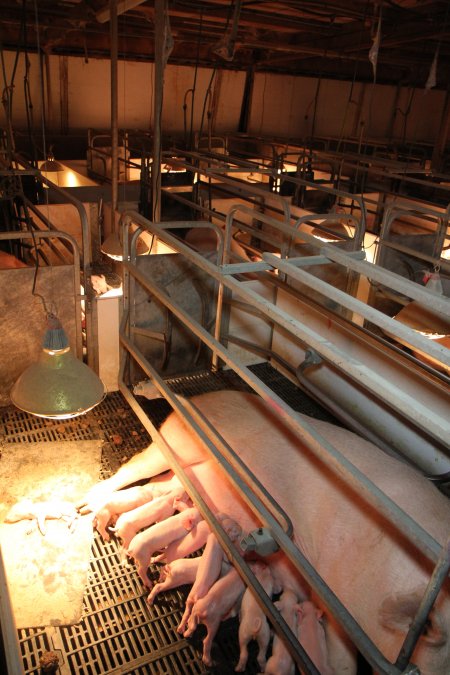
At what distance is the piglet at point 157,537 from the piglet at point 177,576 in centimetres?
9

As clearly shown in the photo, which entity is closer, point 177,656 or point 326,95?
point 177,656

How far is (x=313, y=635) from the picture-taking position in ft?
7.68

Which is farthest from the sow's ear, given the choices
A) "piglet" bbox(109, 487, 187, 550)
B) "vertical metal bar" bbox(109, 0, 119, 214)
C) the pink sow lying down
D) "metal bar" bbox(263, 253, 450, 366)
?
"vertical metal bar" bbox(109, 0, 119, 214)

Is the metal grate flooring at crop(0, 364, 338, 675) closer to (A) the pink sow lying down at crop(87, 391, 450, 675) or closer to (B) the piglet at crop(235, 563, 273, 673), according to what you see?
(B) the piglet at crop(235, 563, 273, 673)

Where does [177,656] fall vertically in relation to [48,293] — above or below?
below

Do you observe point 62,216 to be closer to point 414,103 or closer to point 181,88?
point 181,88

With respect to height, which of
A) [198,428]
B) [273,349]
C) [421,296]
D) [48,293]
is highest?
[421,296]

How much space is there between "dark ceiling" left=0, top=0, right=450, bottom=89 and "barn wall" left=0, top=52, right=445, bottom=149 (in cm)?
30

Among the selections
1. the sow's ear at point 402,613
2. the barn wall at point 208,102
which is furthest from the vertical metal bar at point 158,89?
the barn wall at point 208,102

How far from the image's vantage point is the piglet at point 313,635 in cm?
228

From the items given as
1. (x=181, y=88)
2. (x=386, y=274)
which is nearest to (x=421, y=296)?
(x=386, y=274)

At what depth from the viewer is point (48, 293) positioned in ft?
11.6

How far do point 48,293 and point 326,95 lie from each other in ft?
33.0

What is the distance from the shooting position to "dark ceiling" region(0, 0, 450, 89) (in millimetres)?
5219
